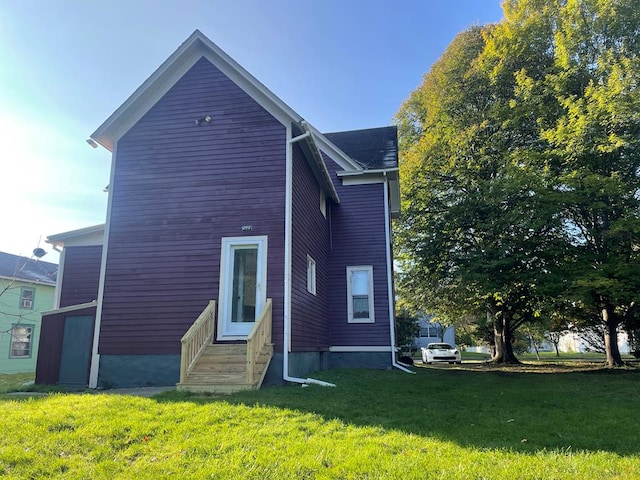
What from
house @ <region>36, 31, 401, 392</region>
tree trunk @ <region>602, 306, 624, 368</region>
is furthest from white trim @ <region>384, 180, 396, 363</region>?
tree trunk @ <region>602, 306, 624, 368</region>

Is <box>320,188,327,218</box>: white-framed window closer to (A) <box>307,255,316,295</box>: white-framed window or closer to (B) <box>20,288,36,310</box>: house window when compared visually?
(A) <box>307,255,316,295</box>: white-framed window

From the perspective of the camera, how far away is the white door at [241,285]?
8.61 metres

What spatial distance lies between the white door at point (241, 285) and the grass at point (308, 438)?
1.95 meters

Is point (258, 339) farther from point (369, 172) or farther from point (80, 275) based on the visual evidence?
point (369, 172)

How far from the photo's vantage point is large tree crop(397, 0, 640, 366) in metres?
13.0

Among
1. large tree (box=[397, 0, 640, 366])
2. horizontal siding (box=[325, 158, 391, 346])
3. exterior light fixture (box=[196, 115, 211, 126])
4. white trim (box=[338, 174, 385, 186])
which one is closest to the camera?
exterior light fixture (box=[196, 115, 211, 126])

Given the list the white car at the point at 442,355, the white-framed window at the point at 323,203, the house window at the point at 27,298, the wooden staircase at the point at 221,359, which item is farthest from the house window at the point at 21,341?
the white car at the point at 442,355

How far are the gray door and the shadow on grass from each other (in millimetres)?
3700

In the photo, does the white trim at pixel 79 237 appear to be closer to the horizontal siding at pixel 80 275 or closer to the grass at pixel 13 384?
the horizontal siding at pixel 80 275

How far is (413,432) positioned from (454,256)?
13141 millimetres

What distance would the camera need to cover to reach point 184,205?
9.30 metres

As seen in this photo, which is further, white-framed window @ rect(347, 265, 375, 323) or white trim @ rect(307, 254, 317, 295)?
white-framed window @ rect(347, 265, 375, 323)

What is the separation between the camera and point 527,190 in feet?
47.6

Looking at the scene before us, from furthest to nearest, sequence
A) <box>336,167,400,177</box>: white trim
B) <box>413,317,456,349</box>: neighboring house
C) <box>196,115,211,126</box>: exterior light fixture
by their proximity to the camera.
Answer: <box>413,317,456,349</box>: neighboring house → <box>336,167,400,177</box>: white trim → <box>196,115,211,126</box>: exterior light fixture
